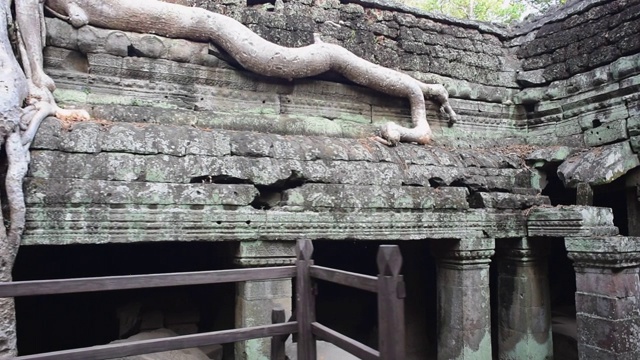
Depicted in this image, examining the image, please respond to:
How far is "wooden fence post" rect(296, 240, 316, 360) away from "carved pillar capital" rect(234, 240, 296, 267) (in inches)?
48.9

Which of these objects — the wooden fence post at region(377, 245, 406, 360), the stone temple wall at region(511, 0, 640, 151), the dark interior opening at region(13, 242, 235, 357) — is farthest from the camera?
the stone temple wall at region(511, 0, 640, 151)

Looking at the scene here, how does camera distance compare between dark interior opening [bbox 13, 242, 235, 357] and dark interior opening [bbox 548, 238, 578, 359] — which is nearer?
dark interior opening [bbox 13, 242, 235, 357]

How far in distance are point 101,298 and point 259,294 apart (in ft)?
7.79

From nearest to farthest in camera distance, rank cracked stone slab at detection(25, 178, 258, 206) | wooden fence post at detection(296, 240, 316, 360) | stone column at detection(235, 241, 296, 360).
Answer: wooden fence post at detection(296, 240, 316, 360), cracked stone slab at detection(25, 178, 258, 206), stone column at detection(235, 241, 296, 360)

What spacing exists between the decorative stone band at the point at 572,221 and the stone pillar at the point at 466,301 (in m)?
0.57

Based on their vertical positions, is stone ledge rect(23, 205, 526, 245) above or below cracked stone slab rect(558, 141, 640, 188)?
below

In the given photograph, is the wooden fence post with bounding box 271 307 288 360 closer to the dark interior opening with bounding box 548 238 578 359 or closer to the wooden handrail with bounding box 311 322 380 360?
the wooden handrail with bounding box 311 322 380 360

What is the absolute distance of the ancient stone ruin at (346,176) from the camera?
3621mm

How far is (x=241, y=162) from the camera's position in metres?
3.93

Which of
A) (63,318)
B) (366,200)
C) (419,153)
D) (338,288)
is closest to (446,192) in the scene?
(419,153)

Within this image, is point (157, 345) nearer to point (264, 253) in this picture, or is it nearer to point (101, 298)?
point (264, 253)

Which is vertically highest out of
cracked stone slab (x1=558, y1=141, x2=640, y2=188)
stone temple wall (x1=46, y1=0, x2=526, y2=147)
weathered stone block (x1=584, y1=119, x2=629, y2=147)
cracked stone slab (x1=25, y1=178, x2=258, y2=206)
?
stone temple wall (x1=46, y1=0, x2=526, y2=147)

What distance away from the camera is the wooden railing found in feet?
6.32

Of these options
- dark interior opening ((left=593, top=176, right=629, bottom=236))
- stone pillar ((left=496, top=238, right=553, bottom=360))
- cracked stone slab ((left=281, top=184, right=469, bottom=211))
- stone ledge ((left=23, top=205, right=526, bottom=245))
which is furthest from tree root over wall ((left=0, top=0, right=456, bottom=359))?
dark interior opening ((left=593, top=176, right=629, bottom=236))
